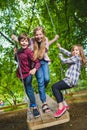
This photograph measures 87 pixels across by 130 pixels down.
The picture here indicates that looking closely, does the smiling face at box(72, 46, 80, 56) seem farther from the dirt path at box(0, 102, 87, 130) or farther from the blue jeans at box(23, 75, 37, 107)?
the dirt path at box(0, 102, 87, 130)

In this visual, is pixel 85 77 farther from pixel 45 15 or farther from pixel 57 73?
pixel 45 15

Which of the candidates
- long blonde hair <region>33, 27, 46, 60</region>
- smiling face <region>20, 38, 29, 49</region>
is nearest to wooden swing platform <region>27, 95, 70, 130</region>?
long blonde hair <region>33, 27, 46, 60</region>

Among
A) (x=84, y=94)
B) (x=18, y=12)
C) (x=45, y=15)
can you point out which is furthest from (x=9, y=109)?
(x=18, y=12)

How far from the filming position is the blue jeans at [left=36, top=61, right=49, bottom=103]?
5004mm

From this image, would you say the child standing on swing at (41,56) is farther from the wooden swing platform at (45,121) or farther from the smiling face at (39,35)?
the wooden swing platform at (45,121)

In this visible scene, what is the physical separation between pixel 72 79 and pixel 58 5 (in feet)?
27.3

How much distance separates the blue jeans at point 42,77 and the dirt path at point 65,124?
8.35ft

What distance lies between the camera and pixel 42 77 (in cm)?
502

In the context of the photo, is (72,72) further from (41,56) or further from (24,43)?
(24,43)

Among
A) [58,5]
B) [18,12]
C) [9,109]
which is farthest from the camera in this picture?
[18,12]

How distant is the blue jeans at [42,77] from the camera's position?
5.00 meters

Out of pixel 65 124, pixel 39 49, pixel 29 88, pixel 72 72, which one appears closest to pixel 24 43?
pixel 39 49

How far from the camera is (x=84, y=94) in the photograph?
32.6 ft

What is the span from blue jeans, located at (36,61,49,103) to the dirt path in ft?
8.35
